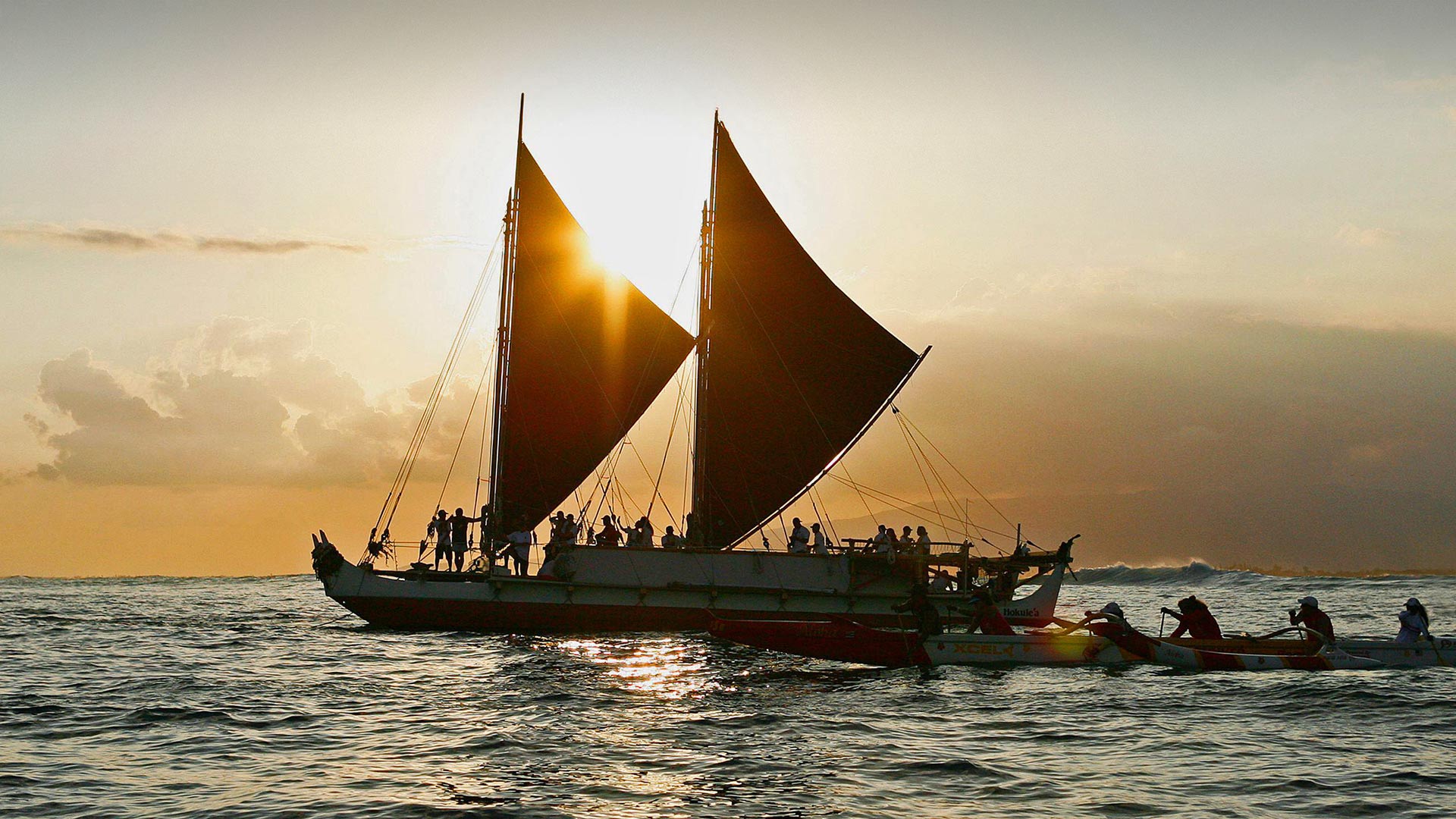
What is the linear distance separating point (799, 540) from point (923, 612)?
1045cm

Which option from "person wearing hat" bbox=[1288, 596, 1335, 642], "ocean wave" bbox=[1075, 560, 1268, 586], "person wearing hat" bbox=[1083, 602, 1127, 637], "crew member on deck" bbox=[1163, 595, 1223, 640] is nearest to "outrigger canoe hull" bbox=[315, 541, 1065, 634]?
"person wearing hat" bbox=[1083, 602, 1127, 637]

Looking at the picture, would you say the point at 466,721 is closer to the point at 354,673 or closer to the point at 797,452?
the point at 354,673

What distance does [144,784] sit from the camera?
16688 millimetres

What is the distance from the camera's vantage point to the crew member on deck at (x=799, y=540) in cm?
3916

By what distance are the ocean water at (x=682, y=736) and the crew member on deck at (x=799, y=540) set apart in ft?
16.9

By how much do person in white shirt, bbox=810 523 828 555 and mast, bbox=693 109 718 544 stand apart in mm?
4018

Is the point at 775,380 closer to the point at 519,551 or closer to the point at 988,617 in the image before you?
the point at 519,551

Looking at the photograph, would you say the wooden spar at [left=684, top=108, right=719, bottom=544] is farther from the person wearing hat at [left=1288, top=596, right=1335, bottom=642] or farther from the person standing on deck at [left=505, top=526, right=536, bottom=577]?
the person wearing hat at [left=1288, top=596, right=1335, bottom=642]

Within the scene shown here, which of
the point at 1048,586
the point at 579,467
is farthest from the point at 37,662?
the point at 1048,586

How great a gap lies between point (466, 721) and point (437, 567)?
56.0 ft

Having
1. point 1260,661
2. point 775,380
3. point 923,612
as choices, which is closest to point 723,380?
point 775,380

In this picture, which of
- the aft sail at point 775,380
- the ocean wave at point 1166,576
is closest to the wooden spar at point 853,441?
the aft sail at point 775,380

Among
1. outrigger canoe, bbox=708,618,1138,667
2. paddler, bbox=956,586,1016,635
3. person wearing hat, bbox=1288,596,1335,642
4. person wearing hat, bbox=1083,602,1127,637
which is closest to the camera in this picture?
outrigger canoe, bbox=708,618,1138,667

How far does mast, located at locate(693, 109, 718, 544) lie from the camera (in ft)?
136
